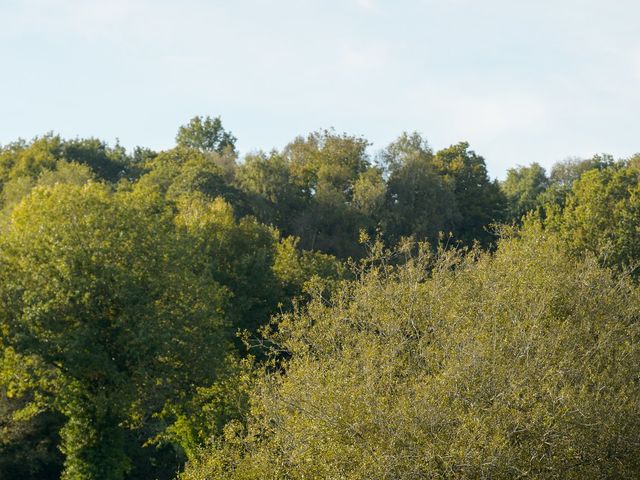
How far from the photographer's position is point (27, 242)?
40375 mm

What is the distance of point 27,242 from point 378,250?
49.7ft

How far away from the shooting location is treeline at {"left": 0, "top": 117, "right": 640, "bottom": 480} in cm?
2355

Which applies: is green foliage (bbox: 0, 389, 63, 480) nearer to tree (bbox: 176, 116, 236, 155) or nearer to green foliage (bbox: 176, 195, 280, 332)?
green foliage (bbox: 176, 195, 280, 332)

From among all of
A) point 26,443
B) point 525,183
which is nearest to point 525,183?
point 525,183

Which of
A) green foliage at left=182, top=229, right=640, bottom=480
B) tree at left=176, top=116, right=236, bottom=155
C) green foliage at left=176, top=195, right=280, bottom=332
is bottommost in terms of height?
green foliage at left=182, top=229, right=640, bottom=480

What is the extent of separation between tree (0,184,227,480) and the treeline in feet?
0.26

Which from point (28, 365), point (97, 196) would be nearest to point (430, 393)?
point (28, 365)

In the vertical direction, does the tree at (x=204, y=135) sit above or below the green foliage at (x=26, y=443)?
above

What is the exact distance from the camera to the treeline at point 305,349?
23.5 m

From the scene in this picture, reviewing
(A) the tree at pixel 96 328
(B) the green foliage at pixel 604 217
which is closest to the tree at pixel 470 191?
(B) the green foliage at pixel 604 217

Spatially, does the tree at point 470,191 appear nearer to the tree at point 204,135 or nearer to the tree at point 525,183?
the tree at point 525,183

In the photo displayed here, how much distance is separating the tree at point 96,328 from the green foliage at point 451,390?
10.6m

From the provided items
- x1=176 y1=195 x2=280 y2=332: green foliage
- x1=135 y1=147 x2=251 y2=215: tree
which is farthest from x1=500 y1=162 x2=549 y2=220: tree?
x1=176 y1=195 x2=280 y2=332: green foliage

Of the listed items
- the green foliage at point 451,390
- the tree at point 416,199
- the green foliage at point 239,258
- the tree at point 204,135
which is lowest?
the green foliage at point 451,390
